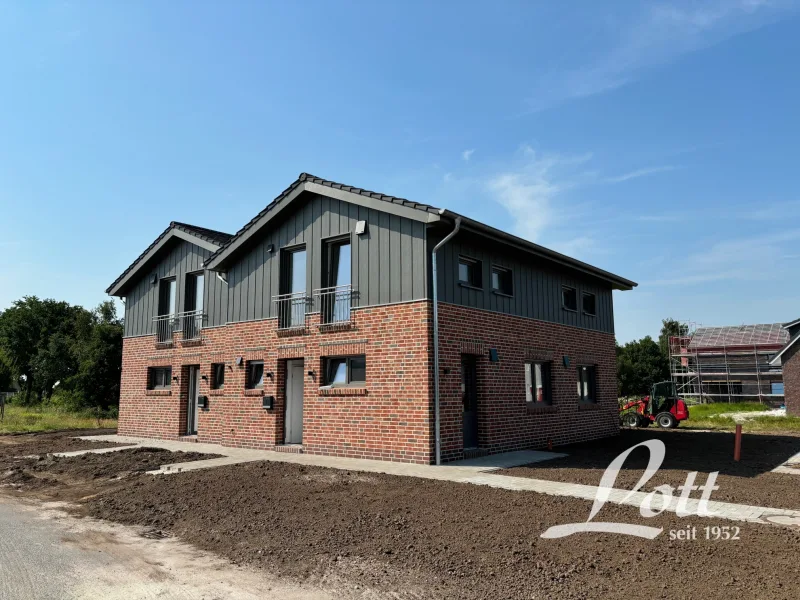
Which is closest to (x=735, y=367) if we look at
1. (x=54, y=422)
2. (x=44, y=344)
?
(x=54, y=422)

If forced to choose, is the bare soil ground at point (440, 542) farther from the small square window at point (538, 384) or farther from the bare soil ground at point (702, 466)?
the small square window at point (538, 384)

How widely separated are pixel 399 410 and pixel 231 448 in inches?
218

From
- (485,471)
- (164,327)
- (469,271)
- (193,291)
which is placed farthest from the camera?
(164,327)

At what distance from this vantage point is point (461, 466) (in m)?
10.7

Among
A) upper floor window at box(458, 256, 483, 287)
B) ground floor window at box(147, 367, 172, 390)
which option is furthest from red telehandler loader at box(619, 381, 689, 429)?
ground floor window at box(147, 367, 172, 390)

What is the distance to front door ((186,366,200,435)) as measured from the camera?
17453 mm

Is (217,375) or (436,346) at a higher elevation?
(436,346)

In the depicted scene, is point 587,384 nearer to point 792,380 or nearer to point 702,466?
point 702,466

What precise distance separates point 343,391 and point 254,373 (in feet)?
11.9

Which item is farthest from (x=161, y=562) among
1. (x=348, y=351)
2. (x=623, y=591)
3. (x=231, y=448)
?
(x=231, y=448)

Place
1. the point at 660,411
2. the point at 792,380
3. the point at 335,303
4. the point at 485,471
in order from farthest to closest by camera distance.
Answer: the point at 792,380 → the point at 660,411 → the point at 335,303 → the point at 485,471

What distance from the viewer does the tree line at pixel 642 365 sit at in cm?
6203

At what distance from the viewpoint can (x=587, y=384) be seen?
56.3 feet

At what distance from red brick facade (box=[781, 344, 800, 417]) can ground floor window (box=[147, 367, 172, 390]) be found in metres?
31.6
